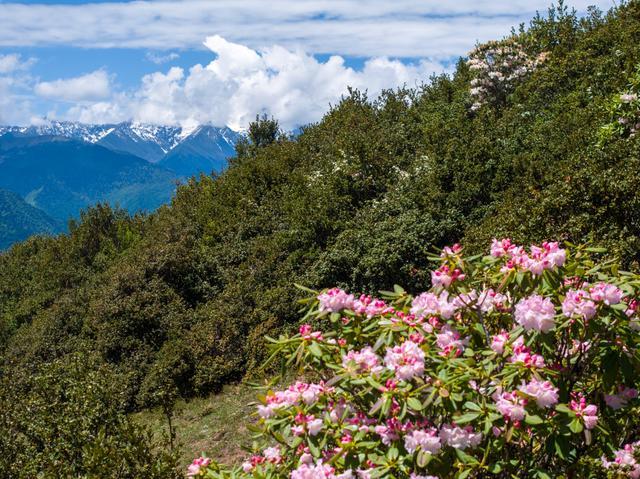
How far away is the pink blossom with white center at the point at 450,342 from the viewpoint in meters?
3.63

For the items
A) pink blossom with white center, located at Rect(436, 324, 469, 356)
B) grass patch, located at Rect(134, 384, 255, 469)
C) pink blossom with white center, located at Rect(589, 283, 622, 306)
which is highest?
pink blossom with white center, located at Rect(589, 283, 622, 306)

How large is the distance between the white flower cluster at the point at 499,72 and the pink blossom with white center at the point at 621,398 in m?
21.5

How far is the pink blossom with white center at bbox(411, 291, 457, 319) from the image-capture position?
12.5 feet

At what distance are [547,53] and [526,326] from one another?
2373 centimetres

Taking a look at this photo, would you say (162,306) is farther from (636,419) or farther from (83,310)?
(636,419)

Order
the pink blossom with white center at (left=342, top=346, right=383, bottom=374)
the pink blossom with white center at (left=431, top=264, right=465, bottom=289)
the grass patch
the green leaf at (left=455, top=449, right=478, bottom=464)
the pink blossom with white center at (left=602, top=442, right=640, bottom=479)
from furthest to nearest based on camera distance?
the grass patch, the pink blossom with white center at (left=602, top=442, right=640, bottom=479), the pink blossom with white center at (left=431, top=264, right=465, bottom=289), the pink blossom with white center at (left=342, top=346, right=383, bottom=374), the green leaf at (left=455, top=449, right=478, bottom=464)

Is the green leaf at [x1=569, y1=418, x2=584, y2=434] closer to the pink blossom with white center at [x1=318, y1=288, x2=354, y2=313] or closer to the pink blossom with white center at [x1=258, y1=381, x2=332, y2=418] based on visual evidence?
the pink blossom with white center at [x1=258, y1=381, x2=332, y2=418]

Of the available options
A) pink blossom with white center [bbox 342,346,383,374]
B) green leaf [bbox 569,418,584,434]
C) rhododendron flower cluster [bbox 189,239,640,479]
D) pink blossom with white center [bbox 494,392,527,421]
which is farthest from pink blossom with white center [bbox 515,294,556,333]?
pink blossom with white center [bbox 342,346,383,374]

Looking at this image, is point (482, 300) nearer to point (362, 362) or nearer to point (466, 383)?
point (466, 383)

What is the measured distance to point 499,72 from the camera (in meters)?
24.1

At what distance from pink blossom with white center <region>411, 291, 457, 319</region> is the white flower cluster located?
21.3 metres

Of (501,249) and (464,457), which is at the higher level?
(501,249)

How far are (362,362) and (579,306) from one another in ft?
4.40

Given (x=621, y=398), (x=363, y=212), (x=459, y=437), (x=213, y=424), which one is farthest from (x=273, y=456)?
(x=363, y=212)
